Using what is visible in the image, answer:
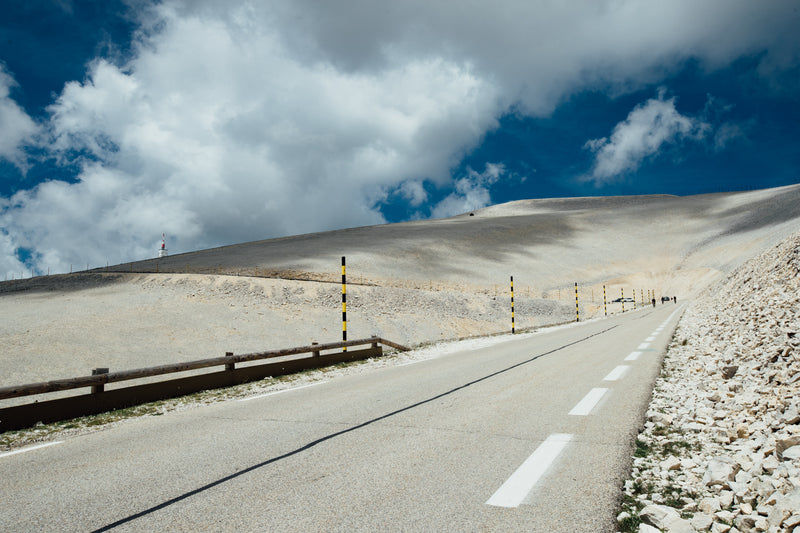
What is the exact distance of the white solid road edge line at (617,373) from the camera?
9496mm

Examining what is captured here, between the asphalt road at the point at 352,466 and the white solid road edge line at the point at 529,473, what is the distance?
0.02 metres

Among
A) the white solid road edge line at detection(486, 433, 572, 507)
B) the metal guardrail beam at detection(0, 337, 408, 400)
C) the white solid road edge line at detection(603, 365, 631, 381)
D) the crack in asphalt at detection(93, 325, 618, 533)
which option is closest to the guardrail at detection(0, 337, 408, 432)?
the metal guardrail beam at detection(0, 337, 408, 400)

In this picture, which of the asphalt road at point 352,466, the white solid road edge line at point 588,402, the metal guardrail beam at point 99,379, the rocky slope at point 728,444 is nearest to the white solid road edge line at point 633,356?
the rocky slope at point 728,444

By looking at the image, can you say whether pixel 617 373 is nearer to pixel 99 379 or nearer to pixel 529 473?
pixel 529 473

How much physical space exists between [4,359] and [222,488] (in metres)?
18.3

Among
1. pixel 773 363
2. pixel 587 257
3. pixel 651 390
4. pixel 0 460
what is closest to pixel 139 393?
pixel 0 460

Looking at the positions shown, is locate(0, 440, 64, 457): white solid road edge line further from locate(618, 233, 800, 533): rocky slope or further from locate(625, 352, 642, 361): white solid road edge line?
locate(625, 352, 642, 361): white solid road edge line

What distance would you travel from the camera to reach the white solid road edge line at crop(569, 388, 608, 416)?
6738mm

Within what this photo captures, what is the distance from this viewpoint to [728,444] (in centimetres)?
509

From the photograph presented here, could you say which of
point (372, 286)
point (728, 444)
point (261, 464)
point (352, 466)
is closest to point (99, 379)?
point (261, 464)

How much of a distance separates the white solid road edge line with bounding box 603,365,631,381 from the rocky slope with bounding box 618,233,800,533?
75cm

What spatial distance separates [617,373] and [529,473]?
6.55 m

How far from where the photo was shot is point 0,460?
225 inches

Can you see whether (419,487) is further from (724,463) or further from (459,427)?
(724,463)
